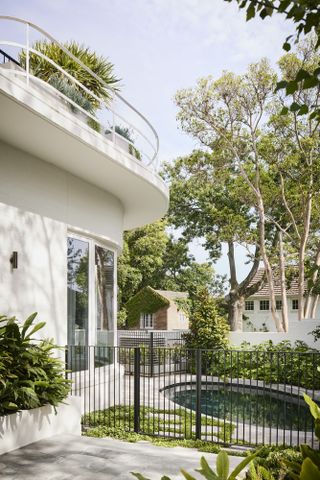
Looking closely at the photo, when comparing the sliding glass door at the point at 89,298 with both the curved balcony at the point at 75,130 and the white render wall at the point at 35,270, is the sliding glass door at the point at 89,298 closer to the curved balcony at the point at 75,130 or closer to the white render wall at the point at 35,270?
the white render wall at the point at 35,270

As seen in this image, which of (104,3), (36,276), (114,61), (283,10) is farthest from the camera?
(114,61)

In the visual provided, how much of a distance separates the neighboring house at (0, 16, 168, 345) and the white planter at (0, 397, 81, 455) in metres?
1.85

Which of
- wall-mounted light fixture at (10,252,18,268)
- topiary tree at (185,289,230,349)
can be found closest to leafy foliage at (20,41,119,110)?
wall-mounted light fixture at (10,252,18,268)

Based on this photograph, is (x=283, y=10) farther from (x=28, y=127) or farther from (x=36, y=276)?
(x=36, y=276)

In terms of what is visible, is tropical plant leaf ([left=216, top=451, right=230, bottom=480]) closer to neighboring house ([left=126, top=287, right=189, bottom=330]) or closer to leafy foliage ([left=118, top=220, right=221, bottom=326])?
leafy foliage ([left=118, top=220, right=221, bottom=326])

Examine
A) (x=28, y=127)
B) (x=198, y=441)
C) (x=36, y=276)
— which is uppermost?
(x=28, y=127)

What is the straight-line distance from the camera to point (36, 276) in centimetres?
848

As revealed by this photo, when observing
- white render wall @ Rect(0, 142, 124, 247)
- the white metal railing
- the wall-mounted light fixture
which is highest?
the white metal railing

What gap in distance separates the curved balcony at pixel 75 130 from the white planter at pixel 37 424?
12.5 ft

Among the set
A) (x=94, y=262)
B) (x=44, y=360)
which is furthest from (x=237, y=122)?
(x=44, y=360)

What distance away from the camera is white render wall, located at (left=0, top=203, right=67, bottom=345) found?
7.85 metres

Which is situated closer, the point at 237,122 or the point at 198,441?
the point at 198,441

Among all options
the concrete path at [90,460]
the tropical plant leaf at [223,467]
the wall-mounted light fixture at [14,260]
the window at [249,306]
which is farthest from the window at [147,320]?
the tropical plant leaf at [223,467]

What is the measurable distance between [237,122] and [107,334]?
13589 mm
